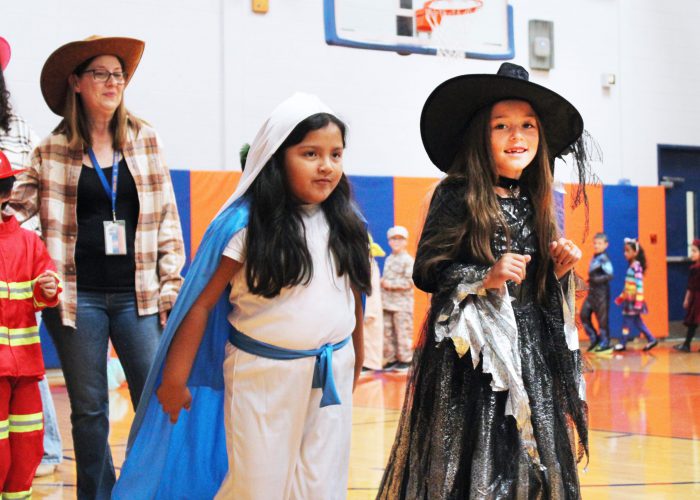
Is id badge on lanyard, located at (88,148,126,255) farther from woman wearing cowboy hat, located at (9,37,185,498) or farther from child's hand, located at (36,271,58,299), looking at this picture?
child's hand, located at (36,271,58,299)

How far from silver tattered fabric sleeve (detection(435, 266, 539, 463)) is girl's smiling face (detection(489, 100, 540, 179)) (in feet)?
1.29

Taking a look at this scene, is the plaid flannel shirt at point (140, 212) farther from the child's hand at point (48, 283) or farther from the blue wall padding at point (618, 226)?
the blue wall padding at point (618, 226)

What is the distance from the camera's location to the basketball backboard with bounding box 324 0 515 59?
9492mm

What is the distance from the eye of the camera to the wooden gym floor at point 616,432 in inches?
194

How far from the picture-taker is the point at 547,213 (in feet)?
11.1

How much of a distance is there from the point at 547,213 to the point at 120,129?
1.62 meters

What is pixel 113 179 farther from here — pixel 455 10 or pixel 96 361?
pixel 455 10

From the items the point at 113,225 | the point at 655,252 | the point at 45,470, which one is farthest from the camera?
the point at 655,252

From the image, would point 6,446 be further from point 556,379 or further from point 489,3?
point 489,3

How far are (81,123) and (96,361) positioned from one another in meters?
0.89

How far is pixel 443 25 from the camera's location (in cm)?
992

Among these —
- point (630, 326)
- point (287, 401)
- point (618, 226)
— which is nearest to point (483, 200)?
point (287, 401)

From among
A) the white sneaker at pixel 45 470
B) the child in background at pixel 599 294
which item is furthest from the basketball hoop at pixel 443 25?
the white sneaker at pixel 45 470

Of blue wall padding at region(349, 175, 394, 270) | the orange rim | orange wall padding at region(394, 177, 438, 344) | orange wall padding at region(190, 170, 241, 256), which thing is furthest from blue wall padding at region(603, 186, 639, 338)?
orange wall padding at region(190, 170, 241, 256)
